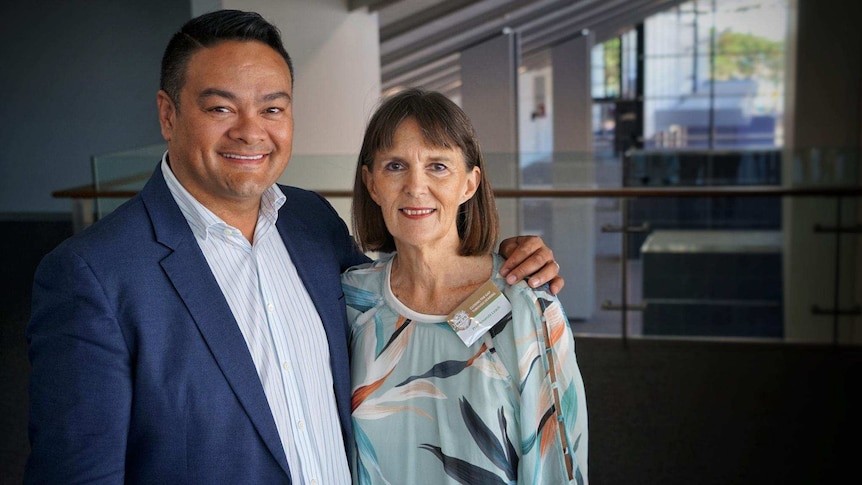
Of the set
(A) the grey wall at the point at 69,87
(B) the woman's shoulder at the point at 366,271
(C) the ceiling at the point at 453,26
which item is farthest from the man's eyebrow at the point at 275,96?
(A) the grey wall at the point at 69,87

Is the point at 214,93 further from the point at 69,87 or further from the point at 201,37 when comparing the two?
the point at 69,87

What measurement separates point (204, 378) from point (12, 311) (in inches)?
154

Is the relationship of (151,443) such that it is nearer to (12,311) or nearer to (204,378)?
(204,378)

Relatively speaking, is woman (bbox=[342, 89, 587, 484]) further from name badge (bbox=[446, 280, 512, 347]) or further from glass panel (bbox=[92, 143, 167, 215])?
glass panel (bbox=[92, 143, 167, 215])

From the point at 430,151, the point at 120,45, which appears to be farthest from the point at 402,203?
the point at 120,45

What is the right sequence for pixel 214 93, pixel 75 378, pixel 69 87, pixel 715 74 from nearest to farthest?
1. pixel 75 378
2. pixel 214 93
3. pixel 69 87
4. pixel 715 74

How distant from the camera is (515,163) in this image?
5.96 meters

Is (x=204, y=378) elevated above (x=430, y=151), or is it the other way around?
(x=430, y=151)

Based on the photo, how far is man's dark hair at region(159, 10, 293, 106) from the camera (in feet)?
6.15

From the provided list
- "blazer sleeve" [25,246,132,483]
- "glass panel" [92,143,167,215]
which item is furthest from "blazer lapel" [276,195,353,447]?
"glass panel" [92,143,167,215]

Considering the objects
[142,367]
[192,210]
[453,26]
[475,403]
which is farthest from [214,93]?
[453,26]

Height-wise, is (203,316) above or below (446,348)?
above

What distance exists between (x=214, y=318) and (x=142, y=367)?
16cm

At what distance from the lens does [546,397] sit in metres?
1.94
